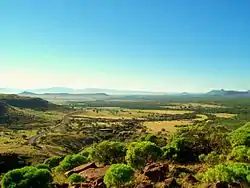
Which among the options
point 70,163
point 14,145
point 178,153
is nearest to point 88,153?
point 70,163

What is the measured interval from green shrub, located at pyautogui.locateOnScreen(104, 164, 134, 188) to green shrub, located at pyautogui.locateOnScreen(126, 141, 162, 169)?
8.63 m

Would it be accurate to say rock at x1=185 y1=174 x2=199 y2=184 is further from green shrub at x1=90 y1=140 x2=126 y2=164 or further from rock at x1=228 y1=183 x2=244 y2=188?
green shrub at x1=90 y1=140 x2=126 y2=164

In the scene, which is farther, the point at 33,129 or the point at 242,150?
the point at 33,129

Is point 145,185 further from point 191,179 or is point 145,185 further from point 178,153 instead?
point 178,153

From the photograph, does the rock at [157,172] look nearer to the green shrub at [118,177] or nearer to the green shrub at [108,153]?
the green shrub at [118,177]

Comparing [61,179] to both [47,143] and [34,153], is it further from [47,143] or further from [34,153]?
[47,143]

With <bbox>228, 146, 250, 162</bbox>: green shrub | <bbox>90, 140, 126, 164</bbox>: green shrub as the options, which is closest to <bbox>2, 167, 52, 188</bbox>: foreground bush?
<bbox>90, 140, 126, 164</bbox>: green shrub

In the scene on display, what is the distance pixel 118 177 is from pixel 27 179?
11.0 metres

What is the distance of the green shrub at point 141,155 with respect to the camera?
40.4 metres

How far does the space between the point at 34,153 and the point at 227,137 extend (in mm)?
65061

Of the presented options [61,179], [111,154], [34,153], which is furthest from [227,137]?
[34,153]

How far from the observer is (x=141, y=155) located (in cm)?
4122

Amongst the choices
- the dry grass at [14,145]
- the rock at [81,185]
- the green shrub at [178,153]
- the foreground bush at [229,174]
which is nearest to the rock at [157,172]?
the foreground bush at [229,174]

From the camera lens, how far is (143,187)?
93.9 feet
